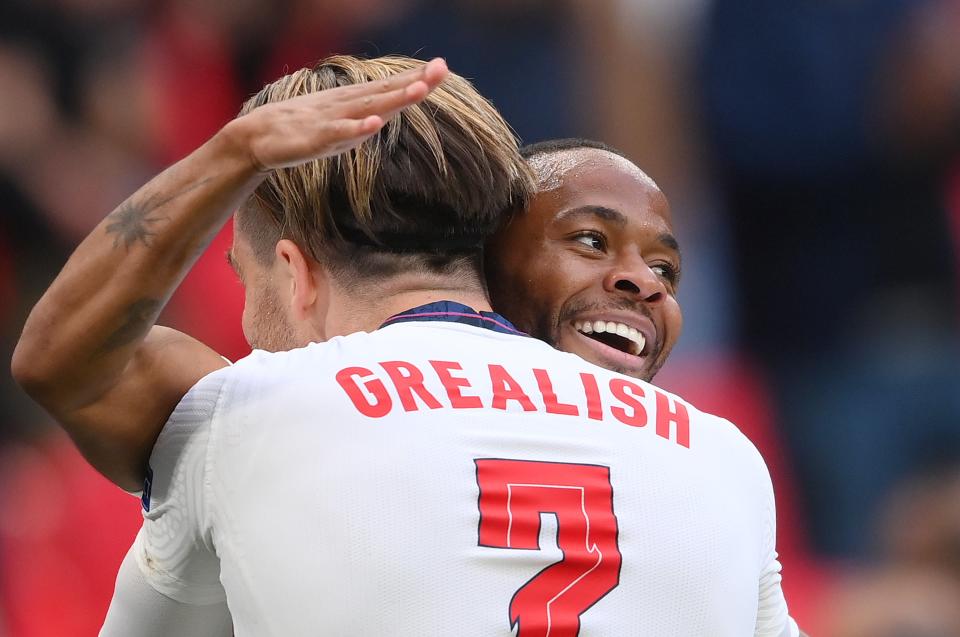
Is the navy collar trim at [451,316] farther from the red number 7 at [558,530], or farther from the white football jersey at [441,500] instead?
the red number 7 at [558,530]

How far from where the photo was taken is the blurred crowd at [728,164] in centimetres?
447

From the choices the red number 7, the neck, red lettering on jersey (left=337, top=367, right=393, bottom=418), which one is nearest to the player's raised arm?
red lettering on jersey (left=337, top=367, right=393, bottom=418)

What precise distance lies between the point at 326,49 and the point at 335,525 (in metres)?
3.50

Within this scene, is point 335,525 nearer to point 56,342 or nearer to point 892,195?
point 56,342

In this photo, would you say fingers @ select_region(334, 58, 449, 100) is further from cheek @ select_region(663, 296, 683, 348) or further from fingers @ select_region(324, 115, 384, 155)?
cheek @ select_region(663, 296, 683, 348)

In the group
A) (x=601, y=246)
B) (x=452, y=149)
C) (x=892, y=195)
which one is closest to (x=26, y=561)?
(x=601, y=246)

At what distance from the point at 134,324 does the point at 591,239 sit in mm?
1153

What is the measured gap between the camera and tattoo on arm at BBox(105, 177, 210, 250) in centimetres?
165

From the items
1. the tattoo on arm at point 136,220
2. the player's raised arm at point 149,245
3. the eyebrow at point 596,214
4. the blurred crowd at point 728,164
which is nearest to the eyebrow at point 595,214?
the eyebrow at point 596,214

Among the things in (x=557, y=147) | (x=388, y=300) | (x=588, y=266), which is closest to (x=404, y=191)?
(x=388, y=300)

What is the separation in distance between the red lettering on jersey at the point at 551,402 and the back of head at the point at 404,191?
11.1 inches

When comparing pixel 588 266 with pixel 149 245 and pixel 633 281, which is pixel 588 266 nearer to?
pixel 633 281

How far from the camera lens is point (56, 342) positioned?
1660mm

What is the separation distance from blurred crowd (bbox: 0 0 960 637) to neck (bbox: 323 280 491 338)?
8.42ft
